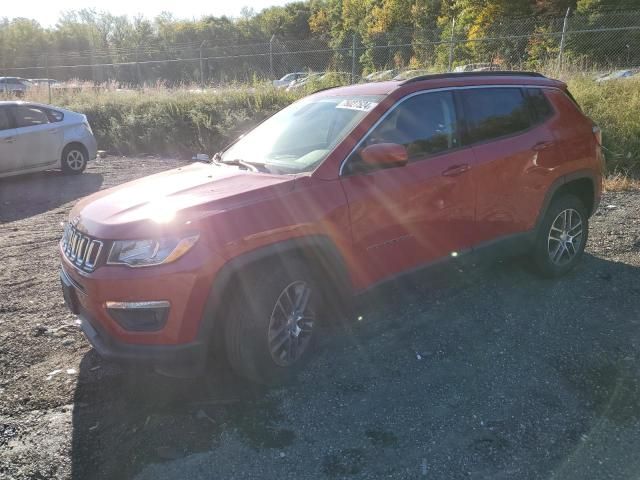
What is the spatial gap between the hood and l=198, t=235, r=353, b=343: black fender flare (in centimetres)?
32

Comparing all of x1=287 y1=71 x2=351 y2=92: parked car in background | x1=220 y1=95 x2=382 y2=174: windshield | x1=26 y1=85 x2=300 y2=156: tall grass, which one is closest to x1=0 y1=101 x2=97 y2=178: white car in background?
x1=26 y1=85 x2=300 y2=156: tall grass

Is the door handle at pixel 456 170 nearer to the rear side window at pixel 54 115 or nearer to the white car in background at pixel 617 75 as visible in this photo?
the white car in background at pixel 617 75

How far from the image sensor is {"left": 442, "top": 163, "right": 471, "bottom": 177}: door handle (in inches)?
156

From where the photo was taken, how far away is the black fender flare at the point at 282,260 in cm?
295

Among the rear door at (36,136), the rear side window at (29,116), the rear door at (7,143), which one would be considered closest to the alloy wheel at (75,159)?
the rear door at (36,136)

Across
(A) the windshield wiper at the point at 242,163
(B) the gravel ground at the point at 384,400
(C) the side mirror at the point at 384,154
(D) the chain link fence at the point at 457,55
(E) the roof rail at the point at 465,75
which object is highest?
(D) the chain link fence at the point at 457,55

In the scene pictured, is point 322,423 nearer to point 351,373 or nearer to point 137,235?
point 351,373

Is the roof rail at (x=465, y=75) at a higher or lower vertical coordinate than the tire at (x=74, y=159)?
higher

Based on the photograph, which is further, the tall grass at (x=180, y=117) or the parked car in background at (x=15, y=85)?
the parked car in background at (x=15, y=85)

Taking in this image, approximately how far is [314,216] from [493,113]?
2.05 meters

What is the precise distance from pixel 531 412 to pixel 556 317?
138 centimetres

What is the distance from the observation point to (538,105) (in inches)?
187

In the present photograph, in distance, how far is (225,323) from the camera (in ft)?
10.2

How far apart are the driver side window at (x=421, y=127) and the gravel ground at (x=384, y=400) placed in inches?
37.1
